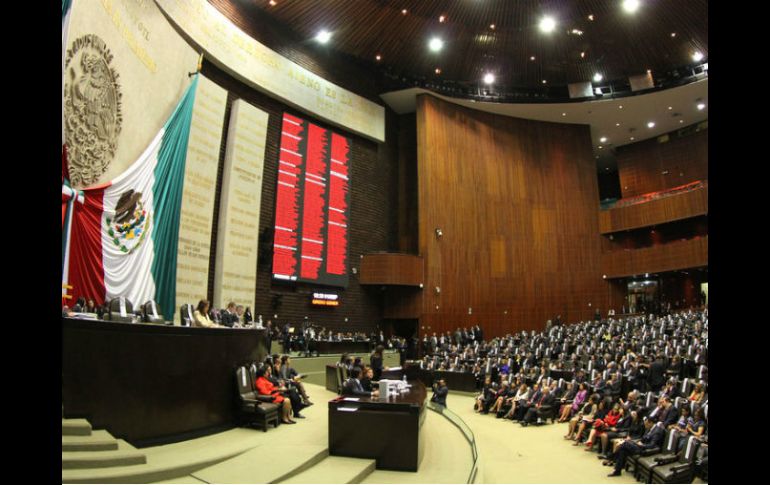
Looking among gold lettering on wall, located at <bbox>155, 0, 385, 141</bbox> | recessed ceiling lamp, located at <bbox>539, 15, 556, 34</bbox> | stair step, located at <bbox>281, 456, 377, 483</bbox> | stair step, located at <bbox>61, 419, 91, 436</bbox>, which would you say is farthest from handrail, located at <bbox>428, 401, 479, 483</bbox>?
recessed ceiling lamp, located at <bbox>539, 15, 556, 34</bbox>

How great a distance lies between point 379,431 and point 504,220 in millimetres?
17998

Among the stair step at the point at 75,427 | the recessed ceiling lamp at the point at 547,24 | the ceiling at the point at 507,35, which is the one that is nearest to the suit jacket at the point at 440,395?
the stair step at the point at 75,427

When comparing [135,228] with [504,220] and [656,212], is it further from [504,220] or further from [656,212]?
[656,212]

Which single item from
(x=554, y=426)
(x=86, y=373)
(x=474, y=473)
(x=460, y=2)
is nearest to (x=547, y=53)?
(x=460, y=2)

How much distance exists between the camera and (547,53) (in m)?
19.8

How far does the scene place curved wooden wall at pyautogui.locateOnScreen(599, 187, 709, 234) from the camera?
2220cm

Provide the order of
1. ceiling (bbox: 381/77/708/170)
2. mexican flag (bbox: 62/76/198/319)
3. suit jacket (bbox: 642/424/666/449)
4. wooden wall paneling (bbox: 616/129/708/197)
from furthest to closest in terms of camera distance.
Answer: wooden wall paneling (bbox: 616/129/708/197) < ceiling (bbox: 381/77/708/170) < mexican flag (bbox: 62/76/198/319) < suit jacket (bbox: 642/424/666/449)

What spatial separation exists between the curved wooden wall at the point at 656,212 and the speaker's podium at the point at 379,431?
21370mm

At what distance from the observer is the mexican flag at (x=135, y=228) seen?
8.79 m

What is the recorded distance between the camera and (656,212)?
23.3 m

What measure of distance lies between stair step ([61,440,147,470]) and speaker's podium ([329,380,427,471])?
1964 mm

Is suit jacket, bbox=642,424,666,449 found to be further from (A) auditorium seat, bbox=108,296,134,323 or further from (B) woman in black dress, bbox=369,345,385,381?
(A) auditorium seat, bbox=108,296,134,323

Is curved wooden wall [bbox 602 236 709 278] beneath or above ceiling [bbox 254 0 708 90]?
beneath
